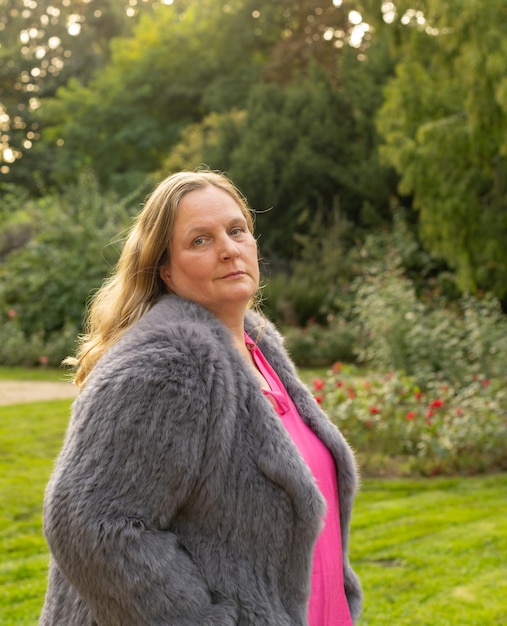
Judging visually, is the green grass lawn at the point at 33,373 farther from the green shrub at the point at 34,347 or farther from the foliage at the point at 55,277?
the foliage at the point at 55,277

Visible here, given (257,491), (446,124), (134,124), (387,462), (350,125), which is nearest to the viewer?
(257,491)

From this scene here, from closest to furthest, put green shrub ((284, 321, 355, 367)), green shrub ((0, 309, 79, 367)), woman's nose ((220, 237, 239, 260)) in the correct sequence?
1. woman's nose ((220, 237, 239, 260))
2. green shrub ((284, 321, 355, 367))
3. green shrub ((0, 309, 79, 367))

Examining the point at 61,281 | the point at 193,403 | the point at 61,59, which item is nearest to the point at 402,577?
the point at 193,403

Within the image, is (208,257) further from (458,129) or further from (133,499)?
(458,129)

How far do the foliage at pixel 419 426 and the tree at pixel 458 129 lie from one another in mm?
2782

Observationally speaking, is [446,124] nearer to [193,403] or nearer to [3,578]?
A: [3,578]

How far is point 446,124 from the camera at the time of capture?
32.2ft

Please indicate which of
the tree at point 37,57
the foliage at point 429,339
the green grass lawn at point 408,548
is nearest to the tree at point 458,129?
the foliage at point 429,339

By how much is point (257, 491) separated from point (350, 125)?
17.9 metres

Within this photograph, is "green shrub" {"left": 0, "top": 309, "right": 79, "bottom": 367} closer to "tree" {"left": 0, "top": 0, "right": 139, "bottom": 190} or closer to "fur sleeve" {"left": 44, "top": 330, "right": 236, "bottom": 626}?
"fur sleeve" {"left": 44, "top": 330, "right": 236, "bottom": 626}

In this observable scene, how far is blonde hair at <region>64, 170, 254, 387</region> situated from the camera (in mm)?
1812

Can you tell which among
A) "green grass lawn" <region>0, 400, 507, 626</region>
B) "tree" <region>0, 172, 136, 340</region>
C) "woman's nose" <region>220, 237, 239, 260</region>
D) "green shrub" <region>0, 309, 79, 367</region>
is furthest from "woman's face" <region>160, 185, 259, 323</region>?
"tree" <region>0, 172, 136, 340</region>

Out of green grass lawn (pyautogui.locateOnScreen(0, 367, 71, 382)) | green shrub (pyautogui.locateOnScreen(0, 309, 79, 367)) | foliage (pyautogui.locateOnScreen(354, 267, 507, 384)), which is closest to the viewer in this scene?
foliage (pyautogui.locateOnScreen(354, 267, 507, 384))

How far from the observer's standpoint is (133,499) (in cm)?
150
